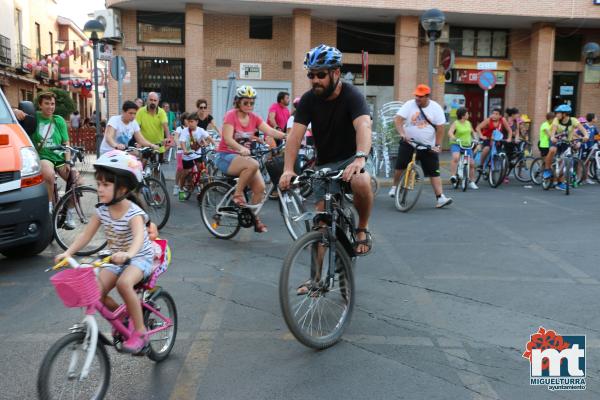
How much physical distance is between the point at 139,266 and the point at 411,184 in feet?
22.4

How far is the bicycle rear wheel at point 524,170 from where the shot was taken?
14.1m

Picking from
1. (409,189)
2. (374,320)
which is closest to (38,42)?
(409,189)

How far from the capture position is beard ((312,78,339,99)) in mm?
4355

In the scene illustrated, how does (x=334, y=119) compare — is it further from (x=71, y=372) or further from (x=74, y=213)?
(x=74, y=213)

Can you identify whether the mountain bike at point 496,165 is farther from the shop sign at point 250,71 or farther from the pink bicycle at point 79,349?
the shop sign at point 250,71

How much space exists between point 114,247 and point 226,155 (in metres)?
3.90

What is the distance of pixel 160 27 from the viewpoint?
23.3m

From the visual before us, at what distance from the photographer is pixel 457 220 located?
29.1 ft

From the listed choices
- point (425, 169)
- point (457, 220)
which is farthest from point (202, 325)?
point (425, 169)

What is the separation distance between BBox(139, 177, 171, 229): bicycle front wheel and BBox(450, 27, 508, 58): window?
20.2 metres

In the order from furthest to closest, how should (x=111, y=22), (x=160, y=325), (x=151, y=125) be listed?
(x=111, y=22) < (x=151, y=125) < (x=160, y=325)

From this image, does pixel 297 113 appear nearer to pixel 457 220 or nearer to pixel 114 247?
pixel 114 247

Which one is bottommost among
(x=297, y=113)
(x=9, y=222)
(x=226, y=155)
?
(x=9, y=222)

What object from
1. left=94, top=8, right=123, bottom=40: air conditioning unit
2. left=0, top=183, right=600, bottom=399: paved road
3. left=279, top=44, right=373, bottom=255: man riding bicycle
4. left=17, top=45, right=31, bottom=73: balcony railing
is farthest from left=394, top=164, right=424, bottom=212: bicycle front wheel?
left=17, top=45, right=31, bottom=73: balcony railing
